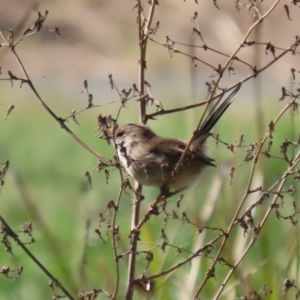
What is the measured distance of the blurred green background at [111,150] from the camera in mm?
3127

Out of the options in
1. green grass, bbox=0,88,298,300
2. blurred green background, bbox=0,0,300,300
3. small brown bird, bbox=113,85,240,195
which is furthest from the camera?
small brown bird, bbox=113,85,240,195

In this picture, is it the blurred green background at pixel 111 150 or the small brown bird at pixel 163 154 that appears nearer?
the blurred green background at pixel 111 150

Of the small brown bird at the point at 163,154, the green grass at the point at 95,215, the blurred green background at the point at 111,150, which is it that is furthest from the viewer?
the small brown bird at the point at 163,154

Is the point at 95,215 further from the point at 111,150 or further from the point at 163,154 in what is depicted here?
the point at 163,154

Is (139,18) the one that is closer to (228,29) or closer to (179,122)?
(228,29)

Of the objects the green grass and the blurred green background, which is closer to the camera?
the green grass

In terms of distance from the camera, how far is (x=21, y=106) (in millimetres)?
9367

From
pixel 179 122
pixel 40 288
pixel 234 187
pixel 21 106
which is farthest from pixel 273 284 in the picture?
pixel 21 106

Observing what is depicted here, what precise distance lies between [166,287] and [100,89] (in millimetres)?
7034

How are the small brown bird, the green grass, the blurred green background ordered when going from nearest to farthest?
the green grass
the blurred green background
the small brown bird

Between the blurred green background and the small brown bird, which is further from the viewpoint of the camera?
the small brown bird

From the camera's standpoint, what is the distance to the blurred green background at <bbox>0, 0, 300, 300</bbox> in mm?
3127

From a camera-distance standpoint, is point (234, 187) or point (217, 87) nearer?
point (217, 87)

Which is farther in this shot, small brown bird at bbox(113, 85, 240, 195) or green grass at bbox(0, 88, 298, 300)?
small brown bird at bbox(113, 85, 240, 195)
